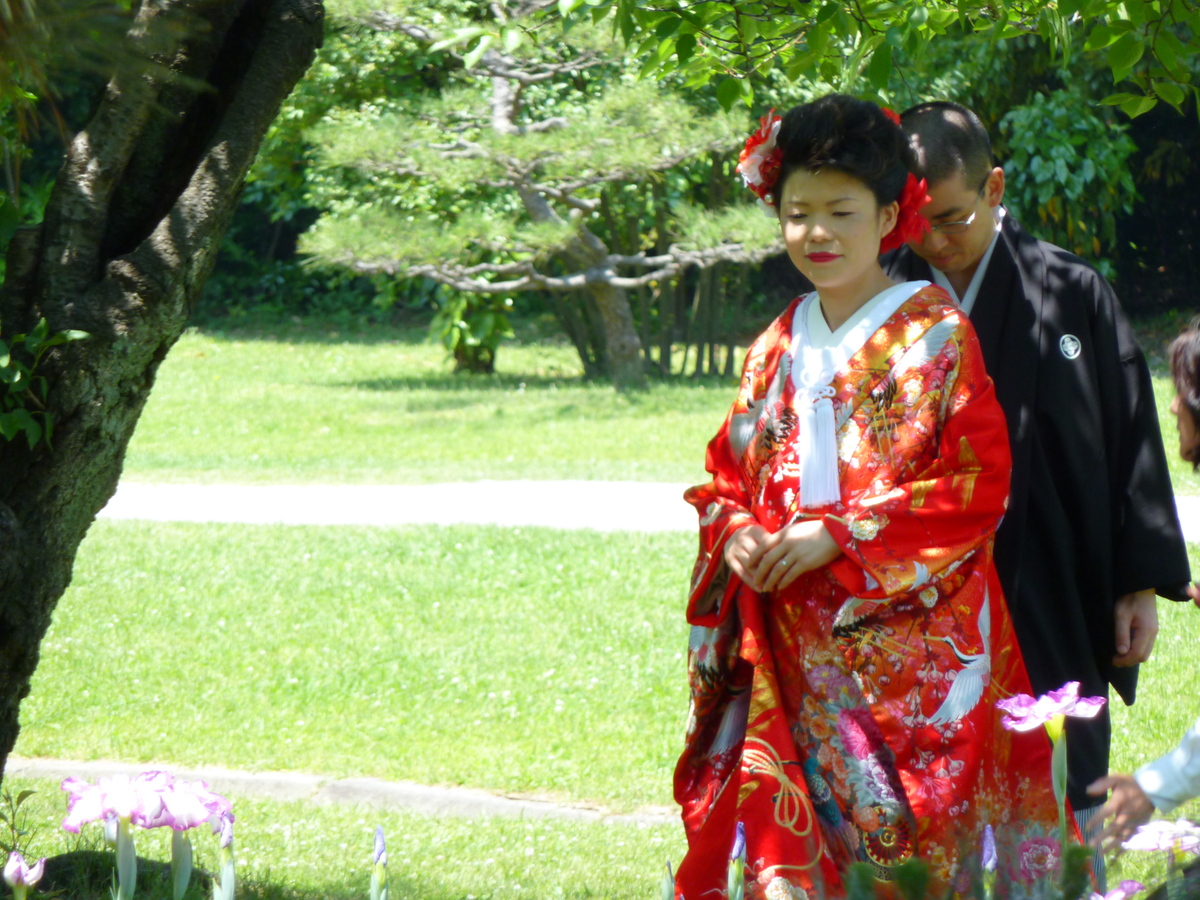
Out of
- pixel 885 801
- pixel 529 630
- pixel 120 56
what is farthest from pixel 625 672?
pixel 120 56

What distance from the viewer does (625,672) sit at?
220 inches

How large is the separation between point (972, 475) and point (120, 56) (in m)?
1.58

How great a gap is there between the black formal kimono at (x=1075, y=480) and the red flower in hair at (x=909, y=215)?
1.26 feet

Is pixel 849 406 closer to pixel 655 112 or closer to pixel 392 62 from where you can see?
pixel 655 112

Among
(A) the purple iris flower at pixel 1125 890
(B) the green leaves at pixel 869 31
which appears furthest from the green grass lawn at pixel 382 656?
(A) the purple iris flower at pixel 1125 890

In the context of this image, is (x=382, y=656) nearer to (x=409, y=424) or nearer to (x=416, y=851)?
(x=416, y=851)

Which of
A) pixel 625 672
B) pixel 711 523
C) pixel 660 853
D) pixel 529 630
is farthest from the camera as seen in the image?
pixel 529 630

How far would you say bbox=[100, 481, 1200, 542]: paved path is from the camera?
8406 mm

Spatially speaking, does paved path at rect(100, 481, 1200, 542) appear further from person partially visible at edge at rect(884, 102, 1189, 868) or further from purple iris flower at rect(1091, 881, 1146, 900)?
purple iris flower at rect(1091, 881, 1146, 900)

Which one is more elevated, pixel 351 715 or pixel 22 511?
pixel 22 511

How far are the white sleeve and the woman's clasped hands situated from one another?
0.78 meters

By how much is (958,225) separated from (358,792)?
2749 millimetres

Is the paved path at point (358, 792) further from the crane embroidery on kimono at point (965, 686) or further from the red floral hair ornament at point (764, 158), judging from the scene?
the red floral hair ornament at point (764, 158)

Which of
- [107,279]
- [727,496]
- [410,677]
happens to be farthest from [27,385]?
[410,677]
